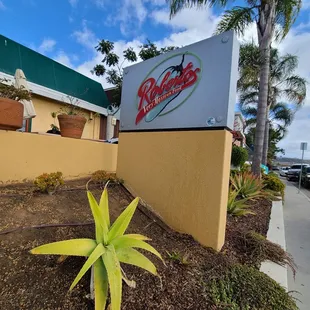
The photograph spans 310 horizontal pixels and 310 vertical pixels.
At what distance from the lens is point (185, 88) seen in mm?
3045

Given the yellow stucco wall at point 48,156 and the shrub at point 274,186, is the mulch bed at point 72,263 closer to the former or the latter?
the yellow stucco wall at point 48,156

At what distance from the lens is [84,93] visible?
29.8ft

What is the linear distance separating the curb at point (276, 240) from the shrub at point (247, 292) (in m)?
0.25

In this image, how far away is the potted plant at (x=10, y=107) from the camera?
2.78 metres

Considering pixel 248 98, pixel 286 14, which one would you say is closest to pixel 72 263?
pixel 286 14

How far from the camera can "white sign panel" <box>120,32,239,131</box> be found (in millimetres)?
2670

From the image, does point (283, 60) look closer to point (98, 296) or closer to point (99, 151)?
point (99, 151)

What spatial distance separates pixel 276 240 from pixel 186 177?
190cm

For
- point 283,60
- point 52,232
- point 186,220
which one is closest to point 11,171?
point 52,232

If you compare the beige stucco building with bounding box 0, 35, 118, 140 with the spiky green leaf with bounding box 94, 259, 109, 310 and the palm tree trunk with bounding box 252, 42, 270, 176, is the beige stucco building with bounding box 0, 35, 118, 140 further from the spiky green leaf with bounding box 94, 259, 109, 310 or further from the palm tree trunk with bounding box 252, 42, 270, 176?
the palm tree trunk with bounding box 252, 42, 270, 176

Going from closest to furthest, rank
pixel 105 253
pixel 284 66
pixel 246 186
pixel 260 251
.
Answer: pixel 105 253 → pixel 260 251 → pixel 246 186 → pixel 284 66

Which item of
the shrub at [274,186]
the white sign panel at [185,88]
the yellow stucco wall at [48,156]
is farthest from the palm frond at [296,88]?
the yellow stucco wall at [48,156]

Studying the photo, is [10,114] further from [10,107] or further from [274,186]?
[274,186]

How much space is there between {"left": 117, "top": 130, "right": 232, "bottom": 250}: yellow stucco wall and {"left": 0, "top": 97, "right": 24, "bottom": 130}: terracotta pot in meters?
1.83
